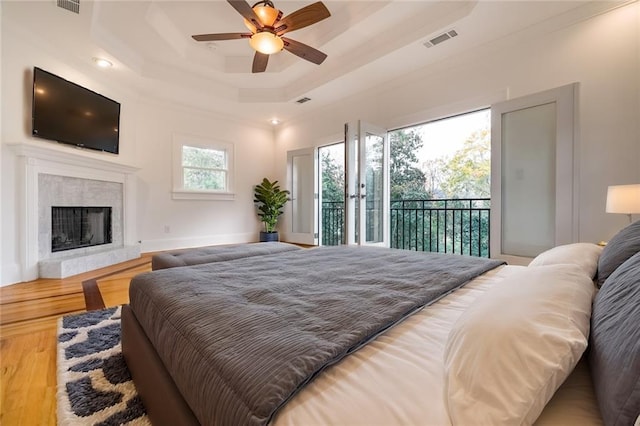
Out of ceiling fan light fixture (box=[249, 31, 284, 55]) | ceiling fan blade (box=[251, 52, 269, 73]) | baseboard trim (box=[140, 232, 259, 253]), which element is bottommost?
baseboard trim (box=[140, 232, 259, 253])

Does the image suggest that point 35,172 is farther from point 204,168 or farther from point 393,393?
point 393,393

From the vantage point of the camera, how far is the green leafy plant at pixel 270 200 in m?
5.84

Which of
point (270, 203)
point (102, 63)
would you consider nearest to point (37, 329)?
point (102, 63)

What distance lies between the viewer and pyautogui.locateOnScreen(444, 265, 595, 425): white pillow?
45cm

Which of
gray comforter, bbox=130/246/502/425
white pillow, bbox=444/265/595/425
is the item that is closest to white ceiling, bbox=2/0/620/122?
gray comforter, bbox=130/246/502/425

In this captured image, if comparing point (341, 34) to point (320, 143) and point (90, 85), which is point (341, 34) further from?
point (90, 85)

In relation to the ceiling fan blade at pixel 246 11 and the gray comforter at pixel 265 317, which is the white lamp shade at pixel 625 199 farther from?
the ceiling fan blade at pixel 246 11

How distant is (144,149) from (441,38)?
4649mm

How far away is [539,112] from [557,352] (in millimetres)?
3252

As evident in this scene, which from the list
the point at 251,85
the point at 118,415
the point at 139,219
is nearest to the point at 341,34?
the point at 251,85

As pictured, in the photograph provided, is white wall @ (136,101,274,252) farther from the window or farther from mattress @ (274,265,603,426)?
mattress @ (274,265,603,426)

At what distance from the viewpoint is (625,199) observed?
2082mm

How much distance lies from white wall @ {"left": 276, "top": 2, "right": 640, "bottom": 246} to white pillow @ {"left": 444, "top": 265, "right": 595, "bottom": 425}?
2815 mm

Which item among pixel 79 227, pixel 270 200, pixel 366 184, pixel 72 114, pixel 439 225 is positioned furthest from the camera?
pixel 270 200
